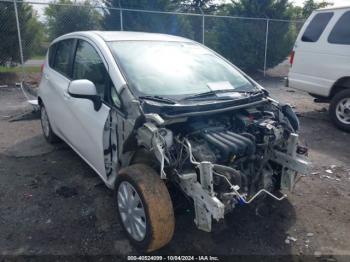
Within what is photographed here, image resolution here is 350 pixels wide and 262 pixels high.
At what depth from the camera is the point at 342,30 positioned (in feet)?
20.4

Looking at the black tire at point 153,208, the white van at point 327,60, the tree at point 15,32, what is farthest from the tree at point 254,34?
the black tire at point 153,208

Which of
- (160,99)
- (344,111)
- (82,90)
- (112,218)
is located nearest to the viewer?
(160,99)

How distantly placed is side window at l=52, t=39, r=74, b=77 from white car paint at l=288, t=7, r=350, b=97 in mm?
4708

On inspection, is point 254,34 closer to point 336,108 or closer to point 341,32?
point 341,32

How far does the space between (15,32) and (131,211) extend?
9.89 m

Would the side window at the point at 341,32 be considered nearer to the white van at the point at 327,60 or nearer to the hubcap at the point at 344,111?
the white van at the point at 327,60

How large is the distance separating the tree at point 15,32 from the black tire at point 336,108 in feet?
31.3

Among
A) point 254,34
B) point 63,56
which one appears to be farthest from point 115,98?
point 254,34

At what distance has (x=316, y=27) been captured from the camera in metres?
6.66

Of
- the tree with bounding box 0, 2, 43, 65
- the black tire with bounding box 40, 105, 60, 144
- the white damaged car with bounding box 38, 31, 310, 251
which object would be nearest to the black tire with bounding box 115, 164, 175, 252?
the white damaged car with bounding box 38, 31, 310, 251

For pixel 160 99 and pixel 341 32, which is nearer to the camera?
pixel 160 99

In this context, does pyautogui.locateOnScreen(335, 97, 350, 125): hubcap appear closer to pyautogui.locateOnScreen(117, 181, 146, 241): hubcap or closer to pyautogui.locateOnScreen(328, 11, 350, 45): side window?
pyautogui.locateOnScreen(328, 11, 350, 45): side window

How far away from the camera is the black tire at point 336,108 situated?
6.16 metres

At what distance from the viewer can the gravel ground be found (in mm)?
2982
